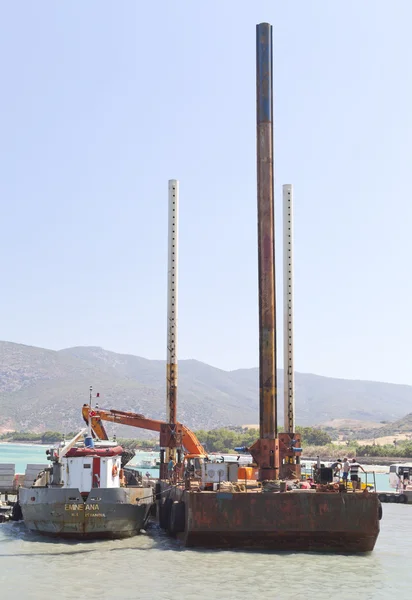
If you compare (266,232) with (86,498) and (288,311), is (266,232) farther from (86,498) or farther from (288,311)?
(86,498)

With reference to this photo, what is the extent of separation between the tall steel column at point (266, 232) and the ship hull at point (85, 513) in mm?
7253

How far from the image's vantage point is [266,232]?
Result: 3844 cm

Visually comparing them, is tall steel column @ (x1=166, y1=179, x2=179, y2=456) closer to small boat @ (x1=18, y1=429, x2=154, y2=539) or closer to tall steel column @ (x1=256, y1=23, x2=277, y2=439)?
small boat @ (x1=18, y1=429, x2=154, y2=539)

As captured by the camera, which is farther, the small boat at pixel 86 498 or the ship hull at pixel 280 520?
the small boat at pixel 86 498

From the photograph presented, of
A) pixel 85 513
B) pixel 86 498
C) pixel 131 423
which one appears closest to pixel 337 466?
pixel 131 423

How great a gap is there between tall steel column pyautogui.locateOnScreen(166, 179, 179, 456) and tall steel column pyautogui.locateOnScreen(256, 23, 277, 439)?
32.8 feet

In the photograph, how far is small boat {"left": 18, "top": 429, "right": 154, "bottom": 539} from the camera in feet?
116

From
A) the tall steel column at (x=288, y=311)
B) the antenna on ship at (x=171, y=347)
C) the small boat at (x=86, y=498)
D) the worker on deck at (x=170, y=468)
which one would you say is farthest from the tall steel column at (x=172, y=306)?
the tall steel column at (x=288, y=311)

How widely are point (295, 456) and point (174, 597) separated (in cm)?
1783

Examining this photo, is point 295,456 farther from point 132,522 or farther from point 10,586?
point 10,586

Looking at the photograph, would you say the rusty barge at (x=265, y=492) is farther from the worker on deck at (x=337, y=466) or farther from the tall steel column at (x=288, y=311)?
the worker on deck at (x=337, y=466)

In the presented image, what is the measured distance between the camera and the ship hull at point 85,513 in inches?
1389

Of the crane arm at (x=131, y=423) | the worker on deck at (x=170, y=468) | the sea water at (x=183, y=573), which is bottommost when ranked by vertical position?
the sea water at (x=183, y=573)

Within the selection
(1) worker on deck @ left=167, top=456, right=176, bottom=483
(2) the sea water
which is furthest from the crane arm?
(2) the sea water
